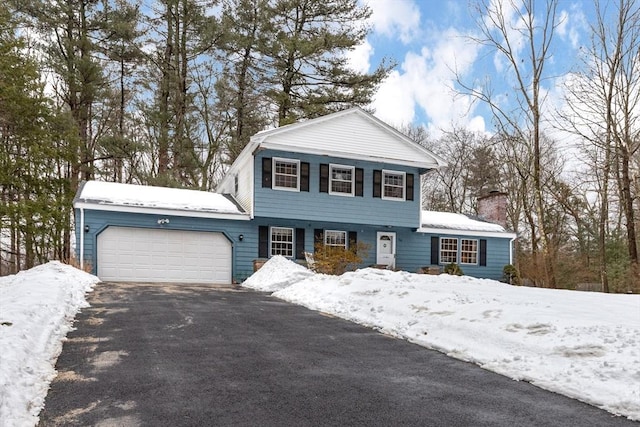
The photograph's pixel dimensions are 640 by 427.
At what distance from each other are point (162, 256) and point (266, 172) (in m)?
4.80

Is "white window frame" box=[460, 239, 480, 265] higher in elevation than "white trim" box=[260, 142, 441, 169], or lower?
lower

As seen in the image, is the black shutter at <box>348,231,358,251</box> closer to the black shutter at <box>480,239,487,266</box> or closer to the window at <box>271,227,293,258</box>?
the window at <box>271,227,293,258</box>

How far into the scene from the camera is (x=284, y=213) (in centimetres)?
1652

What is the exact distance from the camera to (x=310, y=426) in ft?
10.1

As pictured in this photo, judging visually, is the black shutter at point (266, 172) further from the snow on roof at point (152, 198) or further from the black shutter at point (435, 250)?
the black shutter at point (435, 250)

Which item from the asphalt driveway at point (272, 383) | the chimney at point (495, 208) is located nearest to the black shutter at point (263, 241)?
the asphalt driveway at point (272, 383)

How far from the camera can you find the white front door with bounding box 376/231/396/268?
18.2 metres

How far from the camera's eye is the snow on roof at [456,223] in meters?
19.5

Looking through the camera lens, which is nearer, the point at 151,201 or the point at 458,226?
the point at 151,201

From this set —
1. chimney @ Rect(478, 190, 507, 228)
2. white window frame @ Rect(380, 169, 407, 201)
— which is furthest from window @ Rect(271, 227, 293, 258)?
chimney @ Rect(478, 190, 507, 228)

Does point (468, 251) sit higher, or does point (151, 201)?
point (151, 201)

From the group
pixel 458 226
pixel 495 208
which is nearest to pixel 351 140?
pixel 458 226

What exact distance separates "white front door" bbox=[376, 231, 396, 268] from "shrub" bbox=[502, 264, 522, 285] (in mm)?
5670

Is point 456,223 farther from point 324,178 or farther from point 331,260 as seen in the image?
point 331,260
